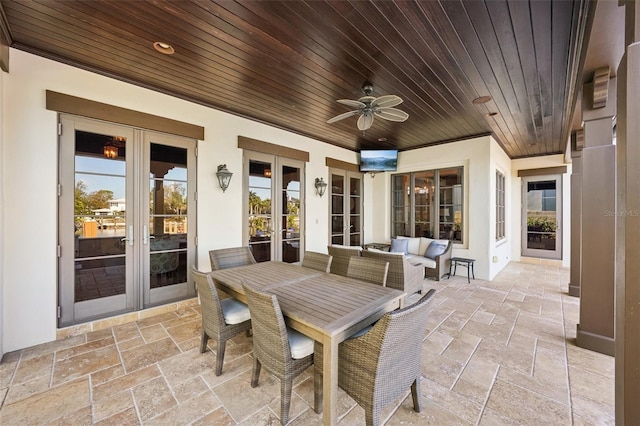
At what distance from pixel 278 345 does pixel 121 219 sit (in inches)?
111

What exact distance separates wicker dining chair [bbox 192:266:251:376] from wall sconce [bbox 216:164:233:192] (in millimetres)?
1989

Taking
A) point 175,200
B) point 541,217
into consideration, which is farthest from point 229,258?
point 541,217

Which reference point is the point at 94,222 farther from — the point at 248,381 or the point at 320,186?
the point at 320,186

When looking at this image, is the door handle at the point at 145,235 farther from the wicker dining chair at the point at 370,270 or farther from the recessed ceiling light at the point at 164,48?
the wicker dining chair at the point at 370,270

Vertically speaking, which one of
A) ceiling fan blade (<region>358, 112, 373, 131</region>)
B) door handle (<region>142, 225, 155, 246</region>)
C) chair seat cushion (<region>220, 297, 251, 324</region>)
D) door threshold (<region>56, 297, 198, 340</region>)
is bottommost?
door threshold (<region>56, 297, 198, 340</region>)

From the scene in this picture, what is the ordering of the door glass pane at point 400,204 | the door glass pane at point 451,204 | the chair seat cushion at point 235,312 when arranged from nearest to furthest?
the chair seat cushion at point 235,312, the door glass pane at point 451,204, the door glass pane at point 400,204

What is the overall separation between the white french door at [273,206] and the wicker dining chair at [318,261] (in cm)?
162

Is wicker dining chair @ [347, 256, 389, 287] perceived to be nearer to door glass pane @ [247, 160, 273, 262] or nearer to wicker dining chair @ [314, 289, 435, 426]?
wicker dining chair @ [314, 289, 435, 426]

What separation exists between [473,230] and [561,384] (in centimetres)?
375

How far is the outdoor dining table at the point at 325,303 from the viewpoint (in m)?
1.59

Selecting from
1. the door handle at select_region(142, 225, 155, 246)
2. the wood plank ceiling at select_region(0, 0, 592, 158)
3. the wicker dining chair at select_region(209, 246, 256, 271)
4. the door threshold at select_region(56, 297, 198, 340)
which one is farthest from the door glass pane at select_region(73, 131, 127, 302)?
the wicker dining chair at select_region(209, 246, 256, 271)

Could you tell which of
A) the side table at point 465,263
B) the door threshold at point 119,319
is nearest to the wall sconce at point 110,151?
the door threshold at point 119,319

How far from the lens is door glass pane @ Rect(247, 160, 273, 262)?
458cm

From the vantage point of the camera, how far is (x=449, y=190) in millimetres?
5992
